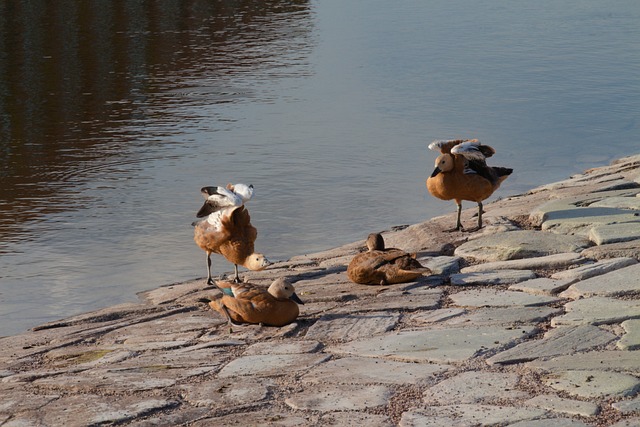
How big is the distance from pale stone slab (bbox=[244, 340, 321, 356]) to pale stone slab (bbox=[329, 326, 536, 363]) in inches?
5.3

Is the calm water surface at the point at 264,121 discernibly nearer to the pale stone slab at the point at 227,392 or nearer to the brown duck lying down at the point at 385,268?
the brown duck lying down at the point at 385,268

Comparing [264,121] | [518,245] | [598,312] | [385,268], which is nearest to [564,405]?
[598,312]

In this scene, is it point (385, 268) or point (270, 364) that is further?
point (385, 268)

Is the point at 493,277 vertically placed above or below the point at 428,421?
below

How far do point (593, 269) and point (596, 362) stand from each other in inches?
64.7

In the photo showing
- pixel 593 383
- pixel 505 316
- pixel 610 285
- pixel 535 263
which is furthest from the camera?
pixel 535 263

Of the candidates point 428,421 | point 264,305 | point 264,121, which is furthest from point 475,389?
point 264,121

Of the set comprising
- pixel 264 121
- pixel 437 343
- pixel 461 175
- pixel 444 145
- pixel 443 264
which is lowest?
pixel 264 121

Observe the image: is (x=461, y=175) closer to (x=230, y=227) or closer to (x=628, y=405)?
(x=230, y=227)

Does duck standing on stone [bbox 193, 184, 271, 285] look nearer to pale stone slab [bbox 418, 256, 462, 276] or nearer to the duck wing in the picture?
pale stone slab [bbox 418, 256, 462, 276]

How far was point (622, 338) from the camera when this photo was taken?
5.40 m

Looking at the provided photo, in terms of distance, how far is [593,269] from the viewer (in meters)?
6.63

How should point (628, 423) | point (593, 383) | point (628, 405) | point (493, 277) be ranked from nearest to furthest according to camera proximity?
point (628, 423) < point (628, 405) < point (593, 383) < point (493, 277)

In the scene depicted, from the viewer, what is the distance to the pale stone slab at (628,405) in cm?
449
